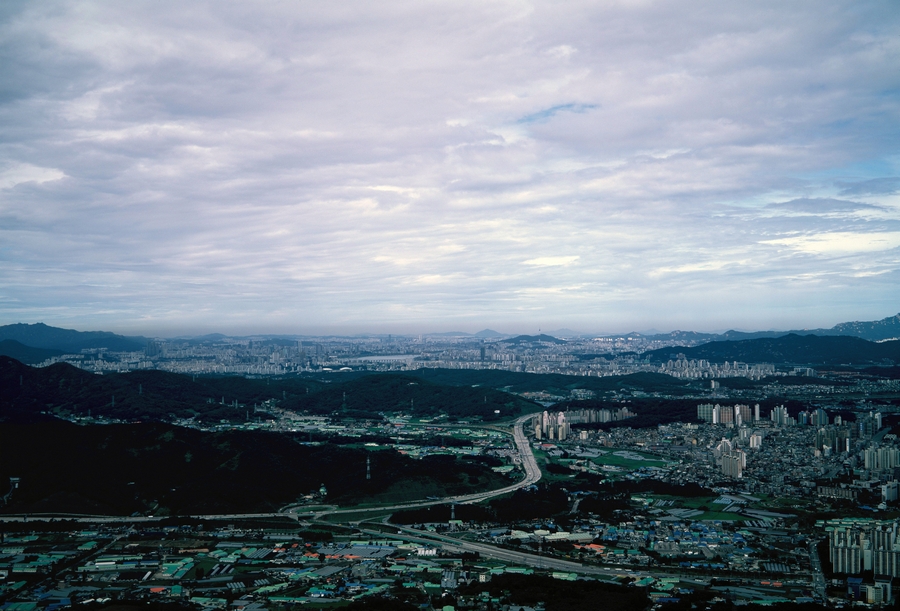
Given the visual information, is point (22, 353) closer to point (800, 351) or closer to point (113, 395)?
point (113, 395)

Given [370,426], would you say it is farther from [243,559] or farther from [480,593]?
[480,593]

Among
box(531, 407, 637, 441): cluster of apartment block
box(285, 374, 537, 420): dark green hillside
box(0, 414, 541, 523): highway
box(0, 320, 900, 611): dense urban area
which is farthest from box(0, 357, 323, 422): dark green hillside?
box(0, 414, 541, 523): highway

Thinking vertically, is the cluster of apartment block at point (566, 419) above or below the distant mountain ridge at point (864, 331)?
below

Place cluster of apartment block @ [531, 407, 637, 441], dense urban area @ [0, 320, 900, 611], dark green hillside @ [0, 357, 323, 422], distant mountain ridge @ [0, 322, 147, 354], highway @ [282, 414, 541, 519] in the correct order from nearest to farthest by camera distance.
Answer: dense urban area @ [0, 320, 900, 611] < highway @ [282, 414, 541, 519] < cluster of apartment block @ [531, 407, 637, 441] < dark green hillside @ [0, 357, 323, 422] < distant mountain ridge @ [0, 322, 147, 354]

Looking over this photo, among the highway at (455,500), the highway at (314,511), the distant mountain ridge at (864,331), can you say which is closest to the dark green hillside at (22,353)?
the highway at (314,511)

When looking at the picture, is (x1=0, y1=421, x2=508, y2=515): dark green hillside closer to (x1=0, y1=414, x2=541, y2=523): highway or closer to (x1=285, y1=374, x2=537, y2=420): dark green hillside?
(x1=0, y1=414, x2=541, y2=523): highway

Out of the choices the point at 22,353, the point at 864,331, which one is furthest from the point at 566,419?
the point at 864,331

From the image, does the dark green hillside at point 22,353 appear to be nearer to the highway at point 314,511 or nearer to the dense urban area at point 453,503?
the dense urban area at point 453,503

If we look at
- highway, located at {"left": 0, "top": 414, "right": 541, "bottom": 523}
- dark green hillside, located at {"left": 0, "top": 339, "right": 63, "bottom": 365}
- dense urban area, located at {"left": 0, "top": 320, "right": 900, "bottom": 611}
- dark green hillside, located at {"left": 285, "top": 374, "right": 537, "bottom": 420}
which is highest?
dark green hillside, located at {"left": 0, "top": 339, "right": 63, "bottom": 365}
